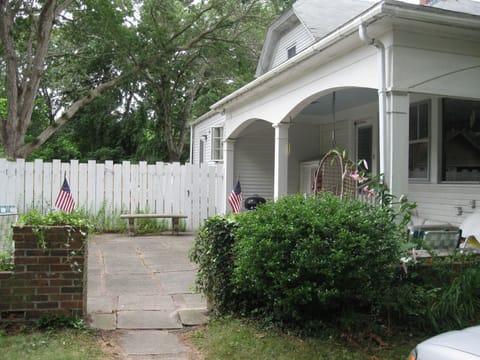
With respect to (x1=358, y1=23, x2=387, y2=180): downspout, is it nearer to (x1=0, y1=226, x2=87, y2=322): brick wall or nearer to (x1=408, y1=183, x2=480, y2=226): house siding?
(x1=408, y1=183, x2=480, y2=226): house siding

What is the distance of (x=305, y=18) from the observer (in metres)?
12.8

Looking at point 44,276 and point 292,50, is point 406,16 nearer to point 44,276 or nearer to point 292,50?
point 44,276

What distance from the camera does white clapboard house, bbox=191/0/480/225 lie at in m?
A: 5.86

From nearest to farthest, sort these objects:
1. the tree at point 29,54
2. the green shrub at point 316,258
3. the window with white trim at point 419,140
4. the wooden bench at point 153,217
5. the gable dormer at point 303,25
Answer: the green shrub at point 316,258, the window with white trim at point 419,140, the wooden bench at point 153,217, the gable dormer at point 303,25, the tree at point 29,54

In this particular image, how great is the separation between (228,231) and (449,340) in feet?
8.94

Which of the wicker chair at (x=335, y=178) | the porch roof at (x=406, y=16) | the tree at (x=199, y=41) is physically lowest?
the wicker chair at (x=335, y=178)

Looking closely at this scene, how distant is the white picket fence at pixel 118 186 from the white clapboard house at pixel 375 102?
74 centimetres

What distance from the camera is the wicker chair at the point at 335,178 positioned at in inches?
274

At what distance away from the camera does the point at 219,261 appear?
16.7 feet

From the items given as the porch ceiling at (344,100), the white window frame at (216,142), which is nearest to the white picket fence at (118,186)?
the white window frame at (216,142)

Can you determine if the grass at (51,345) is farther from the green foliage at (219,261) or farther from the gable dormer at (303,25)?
the gable dormer at (303,25)

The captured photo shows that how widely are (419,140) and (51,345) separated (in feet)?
23.6

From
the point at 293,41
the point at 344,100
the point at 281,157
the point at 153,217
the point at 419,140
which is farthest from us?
the point at 293,41

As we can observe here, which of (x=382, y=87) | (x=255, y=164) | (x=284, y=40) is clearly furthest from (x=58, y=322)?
(x=284, y=40)
